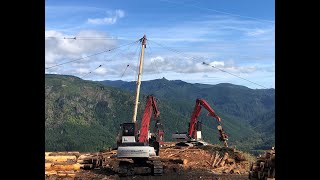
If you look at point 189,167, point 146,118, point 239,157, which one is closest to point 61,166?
point 146,118

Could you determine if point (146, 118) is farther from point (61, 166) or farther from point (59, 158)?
point (61, 166)

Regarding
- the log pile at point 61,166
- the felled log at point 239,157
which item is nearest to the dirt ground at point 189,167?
the felled log at point 239,157

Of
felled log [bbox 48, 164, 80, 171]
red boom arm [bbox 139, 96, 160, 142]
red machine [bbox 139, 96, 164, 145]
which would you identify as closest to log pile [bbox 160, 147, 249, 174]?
red machine [bbox 139, 96, 164, 145]

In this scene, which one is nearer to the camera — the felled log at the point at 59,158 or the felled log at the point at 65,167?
the felled log at the point at 65,167

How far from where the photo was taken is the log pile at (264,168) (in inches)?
826

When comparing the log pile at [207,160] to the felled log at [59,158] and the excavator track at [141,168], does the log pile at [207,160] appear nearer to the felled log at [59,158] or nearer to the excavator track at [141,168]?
the excavator track at [141,168]

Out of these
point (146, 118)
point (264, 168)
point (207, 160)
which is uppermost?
point (146, 118)

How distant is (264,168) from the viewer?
21703 millimetres

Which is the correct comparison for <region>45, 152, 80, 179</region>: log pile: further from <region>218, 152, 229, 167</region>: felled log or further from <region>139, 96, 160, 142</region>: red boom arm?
<region>218, 152, 229, 167</region>: felled log
